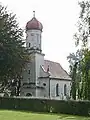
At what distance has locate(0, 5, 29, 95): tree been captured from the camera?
4000cm

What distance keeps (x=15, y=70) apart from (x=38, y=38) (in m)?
26.7

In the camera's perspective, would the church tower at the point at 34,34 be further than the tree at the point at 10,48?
Yes

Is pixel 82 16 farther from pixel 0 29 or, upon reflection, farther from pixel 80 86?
pixel 80 86

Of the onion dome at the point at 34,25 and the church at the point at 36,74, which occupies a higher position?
the onion dome at the point at 34,25

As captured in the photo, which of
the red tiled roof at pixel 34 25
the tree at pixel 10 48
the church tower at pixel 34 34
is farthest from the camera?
the red tiled roof at pixel 34 25

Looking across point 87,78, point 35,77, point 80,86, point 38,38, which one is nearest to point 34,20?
point 38,38

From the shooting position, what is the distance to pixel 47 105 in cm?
4212

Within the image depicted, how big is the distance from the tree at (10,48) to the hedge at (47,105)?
3.49m

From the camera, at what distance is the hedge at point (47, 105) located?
38.1m

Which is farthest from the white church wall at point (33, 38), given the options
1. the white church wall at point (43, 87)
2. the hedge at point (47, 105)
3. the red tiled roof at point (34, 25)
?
the hedge at point (47, 105)

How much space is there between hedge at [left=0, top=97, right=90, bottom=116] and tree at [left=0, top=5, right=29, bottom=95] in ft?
11.5

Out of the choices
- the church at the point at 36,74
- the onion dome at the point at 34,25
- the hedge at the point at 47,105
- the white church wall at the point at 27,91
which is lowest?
the hedge at the point at 47,105

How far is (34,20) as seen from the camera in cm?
6938

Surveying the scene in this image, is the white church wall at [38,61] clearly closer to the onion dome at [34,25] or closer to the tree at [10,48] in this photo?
the onion dome at [34,25]
